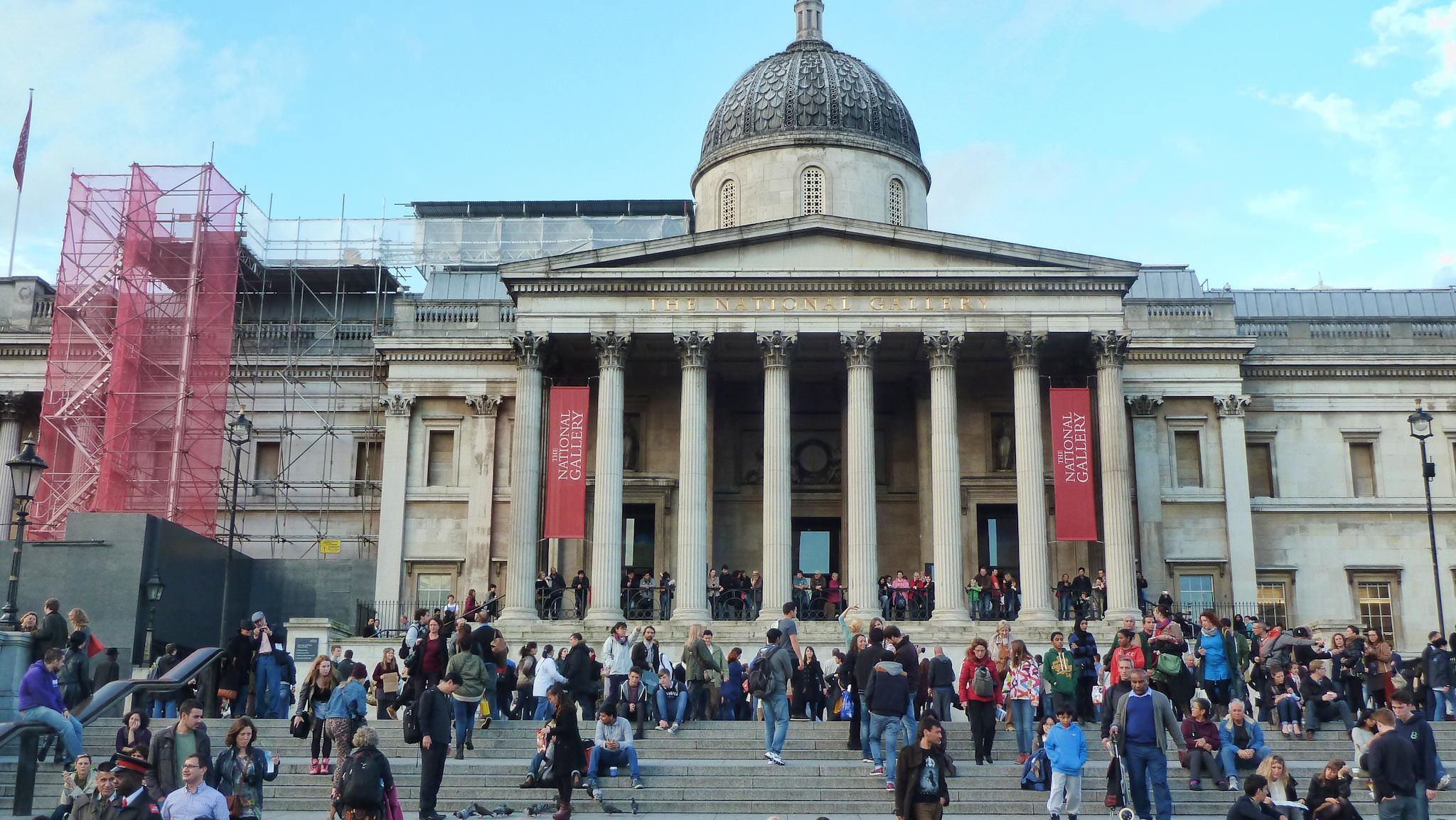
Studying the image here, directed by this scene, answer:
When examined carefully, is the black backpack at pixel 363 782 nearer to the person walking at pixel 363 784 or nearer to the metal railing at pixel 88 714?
the person walking at pixel 363 784

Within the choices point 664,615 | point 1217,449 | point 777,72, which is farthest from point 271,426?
point 1217,449

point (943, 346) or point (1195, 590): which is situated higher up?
point (943, 346)

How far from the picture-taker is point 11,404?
43062 mm

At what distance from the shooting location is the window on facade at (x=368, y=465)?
41781 mm

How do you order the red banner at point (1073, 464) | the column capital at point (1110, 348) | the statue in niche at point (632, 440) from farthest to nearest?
the statue in niche at point (632, 440) → the column capital at point (1110, 348) → the red banner at point (1073, 464)

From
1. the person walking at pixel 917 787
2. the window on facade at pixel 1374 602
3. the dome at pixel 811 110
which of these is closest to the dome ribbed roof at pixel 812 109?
the dome at pixel 811 110

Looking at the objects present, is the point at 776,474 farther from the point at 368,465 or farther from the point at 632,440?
the point at 368,465

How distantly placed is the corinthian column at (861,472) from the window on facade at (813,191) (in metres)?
6.66

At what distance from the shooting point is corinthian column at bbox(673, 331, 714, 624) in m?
33.2

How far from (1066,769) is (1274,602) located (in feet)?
84.9

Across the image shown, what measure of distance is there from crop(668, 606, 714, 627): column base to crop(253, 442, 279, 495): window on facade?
15.0m

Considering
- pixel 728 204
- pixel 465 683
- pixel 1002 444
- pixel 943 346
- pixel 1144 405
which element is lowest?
pixel 465 683

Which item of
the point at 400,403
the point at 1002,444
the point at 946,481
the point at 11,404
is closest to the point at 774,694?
the point at 946,481

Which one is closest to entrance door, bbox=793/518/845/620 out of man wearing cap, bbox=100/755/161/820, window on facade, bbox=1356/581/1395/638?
window on facade, bbox=1356/581/1395/638
